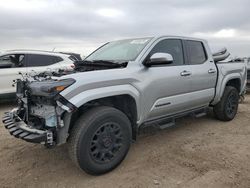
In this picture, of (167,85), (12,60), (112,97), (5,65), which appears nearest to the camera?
(112,97)

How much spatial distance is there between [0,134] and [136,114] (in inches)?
120

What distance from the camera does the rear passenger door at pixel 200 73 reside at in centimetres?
512

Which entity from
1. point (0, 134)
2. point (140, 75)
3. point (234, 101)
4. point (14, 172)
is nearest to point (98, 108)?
point (140, 75)

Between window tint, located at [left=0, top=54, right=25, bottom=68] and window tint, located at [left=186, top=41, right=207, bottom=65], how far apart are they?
5323mm

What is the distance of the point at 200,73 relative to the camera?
523 cm

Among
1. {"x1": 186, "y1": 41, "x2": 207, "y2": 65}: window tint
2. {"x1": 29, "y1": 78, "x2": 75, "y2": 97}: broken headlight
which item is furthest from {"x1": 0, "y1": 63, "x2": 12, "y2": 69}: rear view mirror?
{"x1": 186, "y1": 41, "x2": 207, "y2": 65}: window tint

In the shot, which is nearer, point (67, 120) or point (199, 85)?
point (67, 120)

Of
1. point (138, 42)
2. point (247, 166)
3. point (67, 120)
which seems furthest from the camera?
point (138, 42)

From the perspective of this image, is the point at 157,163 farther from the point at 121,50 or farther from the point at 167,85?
the point at 121,50

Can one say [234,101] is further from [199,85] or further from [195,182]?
[195,182]

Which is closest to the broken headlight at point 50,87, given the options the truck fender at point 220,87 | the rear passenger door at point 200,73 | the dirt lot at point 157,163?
the dirt lot at point 157,163

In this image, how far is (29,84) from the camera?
3734mm

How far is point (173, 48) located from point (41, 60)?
17.0 feet

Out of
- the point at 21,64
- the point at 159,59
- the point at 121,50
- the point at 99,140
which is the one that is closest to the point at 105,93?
the point at 99,140
